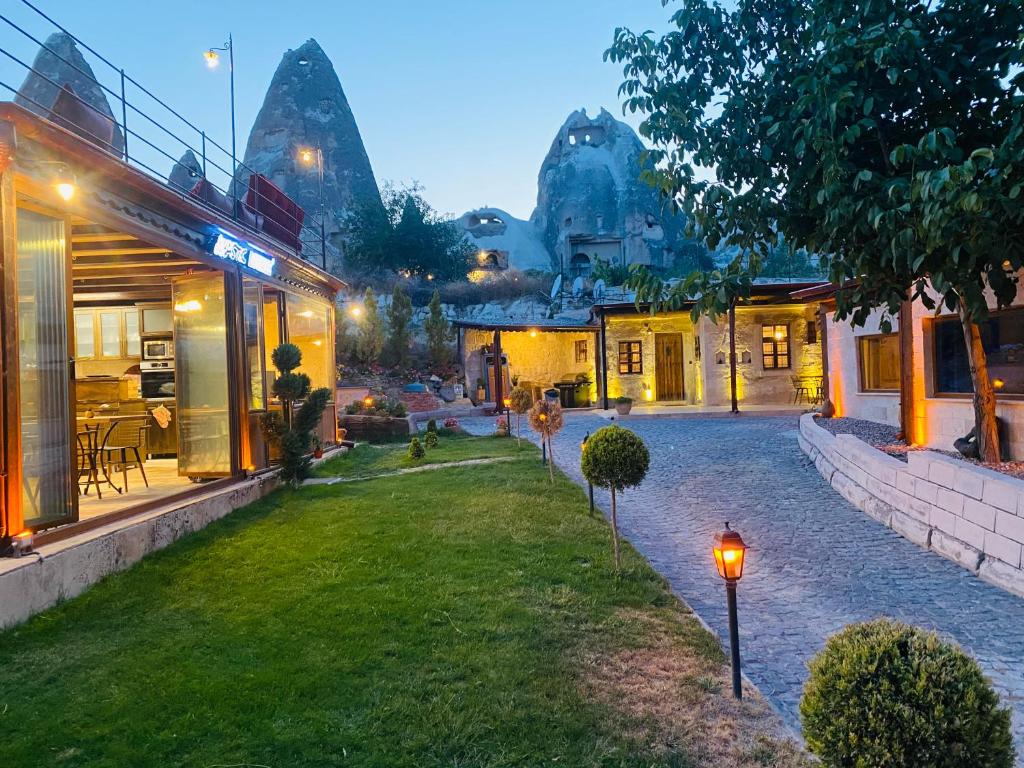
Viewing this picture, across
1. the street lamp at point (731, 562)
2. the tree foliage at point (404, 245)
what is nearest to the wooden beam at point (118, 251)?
the street lamp at point (731, 562)

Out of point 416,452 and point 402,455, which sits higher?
point 416,452

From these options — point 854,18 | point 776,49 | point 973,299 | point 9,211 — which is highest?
point 776,49

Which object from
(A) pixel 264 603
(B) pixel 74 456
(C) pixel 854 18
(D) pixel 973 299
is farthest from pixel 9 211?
(D) pixel 973 299

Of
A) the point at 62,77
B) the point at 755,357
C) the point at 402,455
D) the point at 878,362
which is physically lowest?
the point at 402,455

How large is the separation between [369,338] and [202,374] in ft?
51.5

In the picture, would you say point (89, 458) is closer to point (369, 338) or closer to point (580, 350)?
point (369, 338)

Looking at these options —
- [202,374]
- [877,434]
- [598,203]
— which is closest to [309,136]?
[598,203]

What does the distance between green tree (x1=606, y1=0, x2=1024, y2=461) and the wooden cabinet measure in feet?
27.5

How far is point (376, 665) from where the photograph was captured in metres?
3.39

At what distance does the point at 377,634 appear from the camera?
3762mm

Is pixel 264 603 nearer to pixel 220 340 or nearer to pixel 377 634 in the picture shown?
pixel 377 634

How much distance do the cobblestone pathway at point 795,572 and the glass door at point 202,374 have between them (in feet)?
15.5

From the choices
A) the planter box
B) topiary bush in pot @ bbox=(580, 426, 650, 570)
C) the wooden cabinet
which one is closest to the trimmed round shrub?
topiary bush in pot @ bbox=(580, 426, 650, 570)

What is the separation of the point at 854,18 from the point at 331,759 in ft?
19.7
